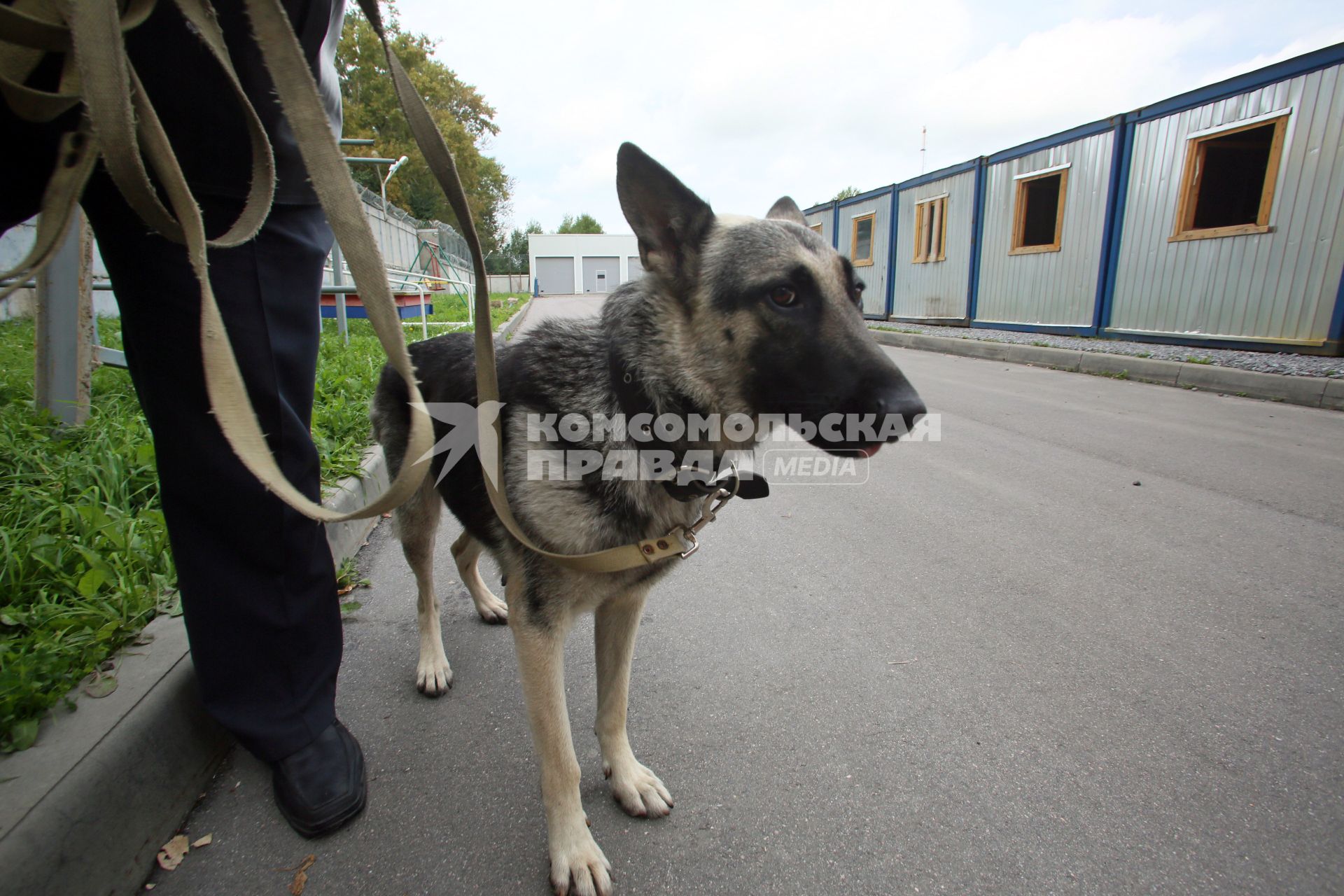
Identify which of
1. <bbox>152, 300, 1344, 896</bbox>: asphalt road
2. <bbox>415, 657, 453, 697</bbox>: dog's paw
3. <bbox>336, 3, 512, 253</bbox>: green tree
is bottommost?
<bbox>152, 300, 1344, 896</bbox>: asphalt road

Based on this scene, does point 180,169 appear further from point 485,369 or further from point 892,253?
point 892,253

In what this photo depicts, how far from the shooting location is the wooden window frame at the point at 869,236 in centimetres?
1808

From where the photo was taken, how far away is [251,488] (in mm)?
1448

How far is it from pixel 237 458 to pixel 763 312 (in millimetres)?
1314

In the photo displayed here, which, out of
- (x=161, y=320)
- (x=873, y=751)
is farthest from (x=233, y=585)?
(x=873, y=751)

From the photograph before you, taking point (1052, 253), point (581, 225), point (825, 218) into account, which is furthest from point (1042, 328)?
Result: point (581, 225)

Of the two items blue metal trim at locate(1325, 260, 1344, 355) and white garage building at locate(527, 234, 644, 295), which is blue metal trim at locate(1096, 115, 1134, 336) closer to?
blue metal trim at locate(1325, 260, 1344, 355)

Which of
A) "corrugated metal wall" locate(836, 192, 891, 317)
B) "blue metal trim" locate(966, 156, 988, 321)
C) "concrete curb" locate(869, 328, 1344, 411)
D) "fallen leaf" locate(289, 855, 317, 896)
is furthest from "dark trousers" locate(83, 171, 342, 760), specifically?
"corrugated metal wall" locate(836, 192, 891, 317)

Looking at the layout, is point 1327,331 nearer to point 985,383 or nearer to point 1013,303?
point 985,383

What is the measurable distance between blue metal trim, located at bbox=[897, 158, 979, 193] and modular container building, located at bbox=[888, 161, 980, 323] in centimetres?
2

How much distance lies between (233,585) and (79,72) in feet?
3.39

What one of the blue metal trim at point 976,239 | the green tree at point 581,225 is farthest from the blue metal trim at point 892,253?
the green tree at point 581,225

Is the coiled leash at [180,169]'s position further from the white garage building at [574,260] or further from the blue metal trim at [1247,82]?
the white garage building at [574,260]

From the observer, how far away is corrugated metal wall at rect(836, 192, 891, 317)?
57.5 ft
